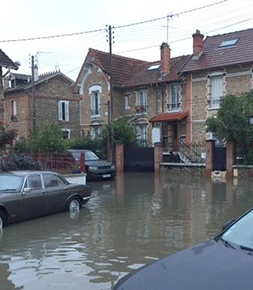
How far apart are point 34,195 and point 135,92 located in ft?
85.8

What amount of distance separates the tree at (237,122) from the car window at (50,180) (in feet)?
46.3

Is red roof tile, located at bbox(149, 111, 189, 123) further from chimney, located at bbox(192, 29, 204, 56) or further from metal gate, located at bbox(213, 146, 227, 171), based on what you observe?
metal gate, located at bbox(213, 146, 227, 171)

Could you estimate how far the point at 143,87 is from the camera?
34938mm

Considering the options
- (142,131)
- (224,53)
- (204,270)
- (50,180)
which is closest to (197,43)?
(224,53)

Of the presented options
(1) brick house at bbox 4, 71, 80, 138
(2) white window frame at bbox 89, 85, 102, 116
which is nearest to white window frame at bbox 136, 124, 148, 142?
(2) white window frame at bbox 89, 85, 102, 116

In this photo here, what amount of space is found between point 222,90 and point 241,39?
465 cm

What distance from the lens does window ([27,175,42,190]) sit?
35.0 feet

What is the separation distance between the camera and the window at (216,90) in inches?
1169

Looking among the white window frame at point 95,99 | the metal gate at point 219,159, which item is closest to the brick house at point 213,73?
the metal gate at point 219,159

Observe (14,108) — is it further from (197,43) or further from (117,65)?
(197,43)

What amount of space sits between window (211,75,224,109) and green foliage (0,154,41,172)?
17745mm

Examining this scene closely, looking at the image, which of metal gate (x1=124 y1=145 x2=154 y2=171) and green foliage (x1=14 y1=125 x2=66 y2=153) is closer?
green foliage (x1=14 y1=125 x2=66 y2=153)

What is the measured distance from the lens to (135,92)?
35.8 metres

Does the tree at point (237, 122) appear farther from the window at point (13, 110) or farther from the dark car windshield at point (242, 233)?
the window at point (13, 110)
